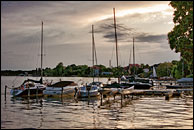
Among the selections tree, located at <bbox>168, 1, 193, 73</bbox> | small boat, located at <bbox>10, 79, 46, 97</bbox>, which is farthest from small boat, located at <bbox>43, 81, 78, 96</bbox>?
tree, located at <bbox>168, 1, 193, 73</bbox>

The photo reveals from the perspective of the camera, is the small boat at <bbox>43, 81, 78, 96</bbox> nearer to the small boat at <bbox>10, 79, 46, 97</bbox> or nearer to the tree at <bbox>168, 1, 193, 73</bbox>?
the small boat at <bbox>10, 79, 46, 97</bbox>

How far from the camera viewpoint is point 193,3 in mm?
28328

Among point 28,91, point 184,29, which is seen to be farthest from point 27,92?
point 184,29

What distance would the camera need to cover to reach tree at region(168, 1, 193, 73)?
30.0 m

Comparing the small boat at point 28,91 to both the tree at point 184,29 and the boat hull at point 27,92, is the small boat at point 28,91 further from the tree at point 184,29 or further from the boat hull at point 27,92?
the tree at point 184,29

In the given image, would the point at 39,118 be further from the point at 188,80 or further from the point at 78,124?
the point at 188,80

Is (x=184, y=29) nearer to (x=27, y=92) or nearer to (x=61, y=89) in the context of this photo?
(x=61, y=89)

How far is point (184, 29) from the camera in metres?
31.0

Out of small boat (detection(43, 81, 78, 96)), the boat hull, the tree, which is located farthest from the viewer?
small boat (detection(43, 81, 78, 96))

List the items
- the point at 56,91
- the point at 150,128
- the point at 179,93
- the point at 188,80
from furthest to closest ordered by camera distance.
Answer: the point at 188,80 → the point at 56,91 → the point at 179,93 → the point at 150,128

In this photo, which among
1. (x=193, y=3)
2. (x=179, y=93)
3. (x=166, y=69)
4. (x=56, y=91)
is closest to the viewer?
(x=193, y=3)

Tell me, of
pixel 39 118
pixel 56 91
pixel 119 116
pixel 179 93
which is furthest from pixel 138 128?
pixel 56 91

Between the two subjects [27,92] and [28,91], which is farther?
[27,92]

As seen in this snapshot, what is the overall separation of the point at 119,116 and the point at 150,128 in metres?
6.52
